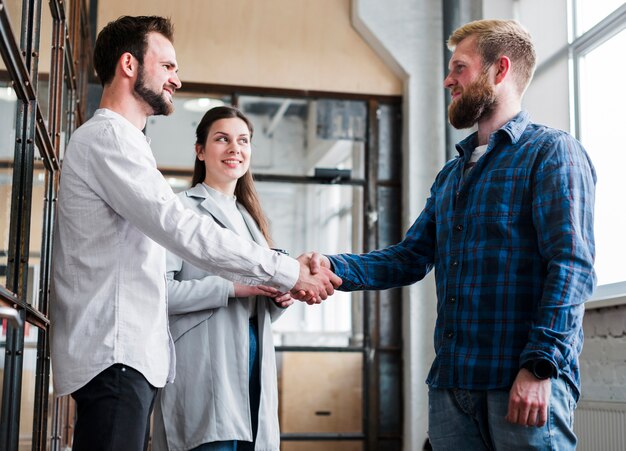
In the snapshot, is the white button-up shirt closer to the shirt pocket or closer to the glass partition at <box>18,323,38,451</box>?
the glass partition at <box>18,323,38,451</box>

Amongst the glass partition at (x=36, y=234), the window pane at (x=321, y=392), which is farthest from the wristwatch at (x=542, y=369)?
the window pane at (x=321, y=392)

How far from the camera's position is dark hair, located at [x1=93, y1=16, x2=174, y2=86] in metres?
2.17

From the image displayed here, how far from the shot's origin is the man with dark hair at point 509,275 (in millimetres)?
1821

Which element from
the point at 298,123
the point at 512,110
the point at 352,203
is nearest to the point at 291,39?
the point at 298,123

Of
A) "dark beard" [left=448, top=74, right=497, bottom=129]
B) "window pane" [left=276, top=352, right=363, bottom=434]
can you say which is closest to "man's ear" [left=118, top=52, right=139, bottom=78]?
"dark beard" [left=448, top=74, right=497, bottom=129]

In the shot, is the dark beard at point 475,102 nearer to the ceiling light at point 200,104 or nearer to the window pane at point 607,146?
the window pane at point 607,146

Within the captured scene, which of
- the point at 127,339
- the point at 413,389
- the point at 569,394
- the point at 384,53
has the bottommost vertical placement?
the point at 413,389

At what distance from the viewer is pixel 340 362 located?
5.62 metres

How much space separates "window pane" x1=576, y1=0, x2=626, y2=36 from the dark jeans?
145 inches

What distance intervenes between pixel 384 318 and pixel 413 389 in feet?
1.64

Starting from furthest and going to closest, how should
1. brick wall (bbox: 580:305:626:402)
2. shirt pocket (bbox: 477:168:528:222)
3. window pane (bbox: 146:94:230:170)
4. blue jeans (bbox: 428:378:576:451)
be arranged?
window pane (bbox: 146:94:230:170), brick wall (bbox: 580:305:626:402), shirt pocket (bbox: 477:168:528:222), blue jeans (bbox: 428:378:576:451)

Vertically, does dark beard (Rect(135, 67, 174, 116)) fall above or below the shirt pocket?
above

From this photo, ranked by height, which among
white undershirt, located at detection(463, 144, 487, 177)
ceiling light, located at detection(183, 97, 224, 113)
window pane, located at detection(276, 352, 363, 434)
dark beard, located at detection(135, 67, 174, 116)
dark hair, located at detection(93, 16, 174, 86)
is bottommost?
window pane, located at detection(276, 352, 363, 434)

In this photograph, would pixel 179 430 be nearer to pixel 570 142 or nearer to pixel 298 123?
pixel 570 142
